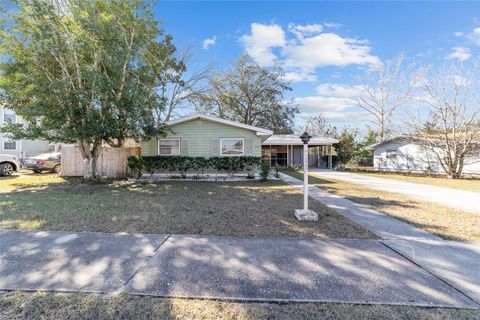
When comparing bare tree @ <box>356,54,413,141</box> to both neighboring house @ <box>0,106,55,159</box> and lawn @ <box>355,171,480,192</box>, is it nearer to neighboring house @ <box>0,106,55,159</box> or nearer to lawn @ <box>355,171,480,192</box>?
lawn @ <box>355,171,480,192</box>

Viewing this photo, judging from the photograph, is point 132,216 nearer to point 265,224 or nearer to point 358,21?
point 265,224

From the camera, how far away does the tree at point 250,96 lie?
88.6 feet

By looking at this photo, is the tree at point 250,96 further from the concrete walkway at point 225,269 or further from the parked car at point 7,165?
the concrete walkway at point 225,269

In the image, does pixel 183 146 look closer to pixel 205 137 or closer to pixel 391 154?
pixel 205 137

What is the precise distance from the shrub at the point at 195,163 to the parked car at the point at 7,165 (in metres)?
8.58

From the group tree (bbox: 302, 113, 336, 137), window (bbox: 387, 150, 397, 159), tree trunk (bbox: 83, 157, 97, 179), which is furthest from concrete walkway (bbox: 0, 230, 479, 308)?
tree (bbox: 302, 113, 336, 137)

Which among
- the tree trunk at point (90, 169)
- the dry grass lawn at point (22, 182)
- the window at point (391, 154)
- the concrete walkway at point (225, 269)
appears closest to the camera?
the concrete walkway at point (225, 269)

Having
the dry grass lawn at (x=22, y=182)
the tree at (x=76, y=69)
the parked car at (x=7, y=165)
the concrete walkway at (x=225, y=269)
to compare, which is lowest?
the concrete walkway at (x=225, y=269)

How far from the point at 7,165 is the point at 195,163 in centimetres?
1135

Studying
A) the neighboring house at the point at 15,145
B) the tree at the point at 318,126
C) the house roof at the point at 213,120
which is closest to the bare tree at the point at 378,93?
the tree at the point at 318,126

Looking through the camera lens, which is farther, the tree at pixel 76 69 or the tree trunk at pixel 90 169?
the tree trunk at pixel 90 169

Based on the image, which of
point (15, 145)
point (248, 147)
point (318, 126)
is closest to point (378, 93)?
point (318, 126)

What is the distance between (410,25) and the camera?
11.1 m

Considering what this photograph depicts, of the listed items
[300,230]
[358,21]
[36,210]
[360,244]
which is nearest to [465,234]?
[360,244]
